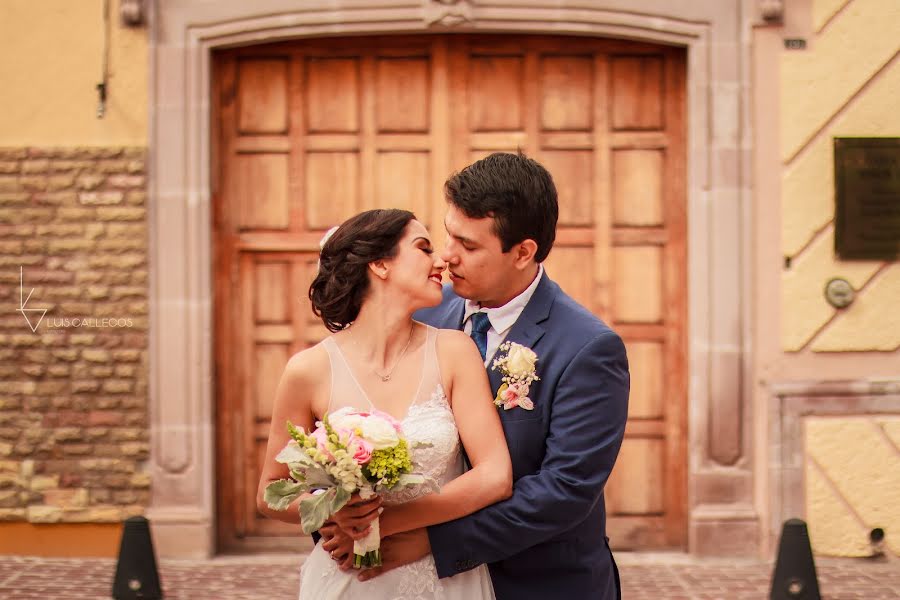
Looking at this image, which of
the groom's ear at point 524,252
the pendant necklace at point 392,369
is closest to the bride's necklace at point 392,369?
the pendant necklace at point 392,369

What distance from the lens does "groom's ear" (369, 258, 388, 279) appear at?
2.99 meters

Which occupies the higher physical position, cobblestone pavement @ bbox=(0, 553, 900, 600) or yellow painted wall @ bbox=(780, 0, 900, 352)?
yellow painted wall @ bbox=(780, 0, 900, 352)

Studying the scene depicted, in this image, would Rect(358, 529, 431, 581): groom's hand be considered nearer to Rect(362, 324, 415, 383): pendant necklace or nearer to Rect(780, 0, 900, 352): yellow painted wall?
Rect(362, 324, 415, 383): pendant necklace

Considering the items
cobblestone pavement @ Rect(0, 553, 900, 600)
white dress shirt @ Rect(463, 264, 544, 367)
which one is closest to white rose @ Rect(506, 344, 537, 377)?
white dress shirt @ Rect(463, 264, 544, 367)

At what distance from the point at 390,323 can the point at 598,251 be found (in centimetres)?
453

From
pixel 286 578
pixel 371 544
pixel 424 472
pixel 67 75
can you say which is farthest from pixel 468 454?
pixel 67 75

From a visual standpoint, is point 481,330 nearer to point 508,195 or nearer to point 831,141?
point 508,195

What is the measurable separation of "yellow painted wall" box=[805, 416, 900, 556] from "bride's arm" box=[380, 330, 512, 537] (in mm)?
4576

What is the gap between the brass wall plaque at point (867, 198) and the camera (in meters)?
6.97

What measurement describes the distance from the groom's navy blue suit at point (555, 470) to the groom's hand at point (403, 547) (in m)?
0.03

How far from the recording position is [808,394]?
22.9ft

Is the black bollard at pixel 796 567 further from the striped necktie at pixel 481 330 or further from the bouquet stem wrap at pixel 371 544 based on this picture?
the bouquet stem wrap at pixel 371 544

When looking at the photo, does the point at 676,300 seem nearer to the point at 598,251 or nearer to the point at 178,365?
the point at 598,251

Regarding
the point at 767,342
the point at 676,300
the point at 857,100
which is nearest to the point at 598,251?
the point at 676,300
